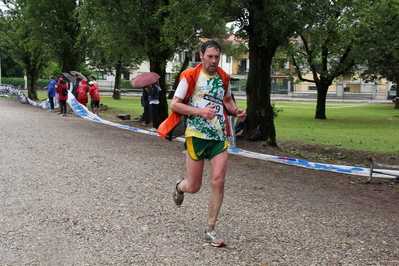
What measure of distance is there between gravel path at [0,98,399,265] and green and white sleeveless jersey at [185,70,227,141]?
103cm

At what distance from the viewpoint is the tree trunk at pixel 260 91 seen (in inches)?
520

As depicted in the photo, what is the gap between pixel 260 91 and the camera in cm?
1350

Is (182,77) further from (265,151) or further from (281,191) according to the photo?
(265,151)

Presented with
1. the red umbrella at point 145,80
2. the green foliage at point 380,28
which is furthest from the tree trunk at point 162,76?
the green foliage at point 380,28

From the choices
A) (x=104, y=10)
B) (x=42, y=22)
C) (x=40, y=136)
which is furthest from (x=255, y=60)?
(x=42, y=22)

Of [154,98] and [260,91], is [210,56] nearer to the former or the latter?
[260,91]

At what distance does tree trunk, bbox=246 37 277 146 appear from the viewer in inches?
520

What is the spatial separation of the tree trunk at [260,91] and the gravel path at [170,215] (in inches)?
140

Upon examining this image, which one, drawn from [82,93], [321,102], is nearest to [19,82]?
[321,102]

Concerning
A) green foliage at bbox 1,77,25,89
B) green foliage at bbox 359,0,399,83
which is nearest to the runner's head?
green foliage at bbox 359,0,399,83

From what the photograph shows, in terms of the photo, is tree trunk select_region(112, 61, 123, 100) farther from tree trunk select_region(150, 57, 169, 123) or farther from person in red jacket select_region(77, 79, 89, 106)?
tree trunk select_region(150, 57, 169, 123)

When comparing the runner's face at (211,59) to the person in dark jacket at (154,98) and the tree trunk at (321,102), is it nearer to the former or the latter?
the person in dark jacket at (154,98)

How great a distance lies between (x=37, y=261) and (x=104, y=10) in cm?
1499

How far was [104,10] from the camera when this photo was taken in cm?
1802
